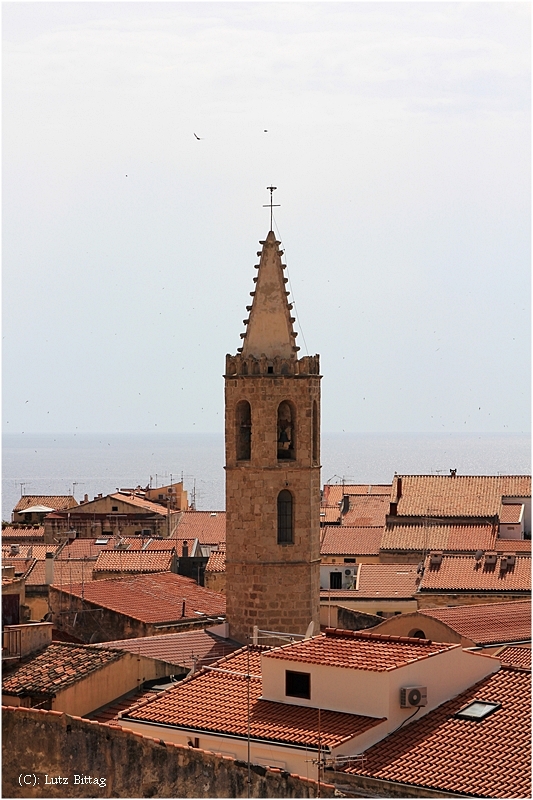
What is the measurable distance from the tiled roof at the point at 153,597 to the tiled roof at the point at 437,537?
14.0 m

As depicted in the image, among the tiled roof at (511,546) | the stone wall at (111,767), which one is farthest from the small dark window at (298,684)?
the tiled roof at (511,546)

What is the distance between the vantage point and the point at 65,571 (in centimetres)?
4112

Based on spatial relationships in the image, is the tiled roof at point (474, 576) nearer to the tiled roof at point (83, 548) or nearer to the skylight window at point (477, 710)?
the tiled roof at point (83, 548)

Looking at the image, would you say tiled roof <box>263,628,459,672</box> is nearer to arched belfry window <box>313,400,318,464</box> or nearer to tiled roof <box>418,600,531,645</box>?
tiled roof <box>418,600,531,645</box>

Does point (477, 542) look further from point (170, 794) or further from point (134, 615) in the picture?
point (170, 794)

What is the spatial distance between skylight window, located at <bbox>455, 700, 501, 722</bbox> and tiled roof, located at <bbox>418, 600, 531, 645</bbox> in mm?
9044

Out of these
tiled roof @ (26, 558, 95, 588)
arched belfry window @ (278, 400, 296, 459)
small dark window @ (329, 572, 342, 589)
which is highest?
arched belfry window @ (278, 400, 296, 459)

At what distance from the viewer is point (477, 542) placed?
48.8 metres

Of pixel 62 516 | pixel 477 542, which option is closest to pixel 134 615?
pixel 477 542

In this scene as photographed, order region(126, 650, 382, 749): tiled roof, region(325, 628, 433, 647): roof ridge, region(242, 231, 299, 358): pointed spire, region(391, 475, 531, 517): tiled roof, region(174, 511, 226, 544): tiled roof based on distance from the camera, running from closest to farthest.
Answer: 1. region(126, 650, 382, 749): tiled roof
2. region(325, 628, 433, 647): roof ridge
3. region(242, 231, 299, 358): pointed spire
4. region(391, 475, 531, 517): tiled roof
5. region(174, 511, 226, 544): tiled roof

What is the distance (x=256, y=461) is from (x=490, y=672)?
8.66 m

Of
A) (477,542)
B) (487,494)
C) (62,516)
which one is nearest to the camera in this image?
(477,542)

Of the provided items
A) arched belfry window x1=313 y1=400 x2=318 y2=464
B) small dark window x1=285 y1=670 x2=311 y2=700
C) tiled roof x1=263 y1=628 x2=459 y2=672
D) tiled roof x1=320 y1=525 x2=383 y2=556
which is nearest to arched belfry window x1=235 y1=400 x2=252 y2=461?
arched belfry window x1=313 y1=400 x2=318 y2=464

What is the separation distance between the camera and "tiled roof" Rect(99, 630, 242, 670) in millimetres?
24922
